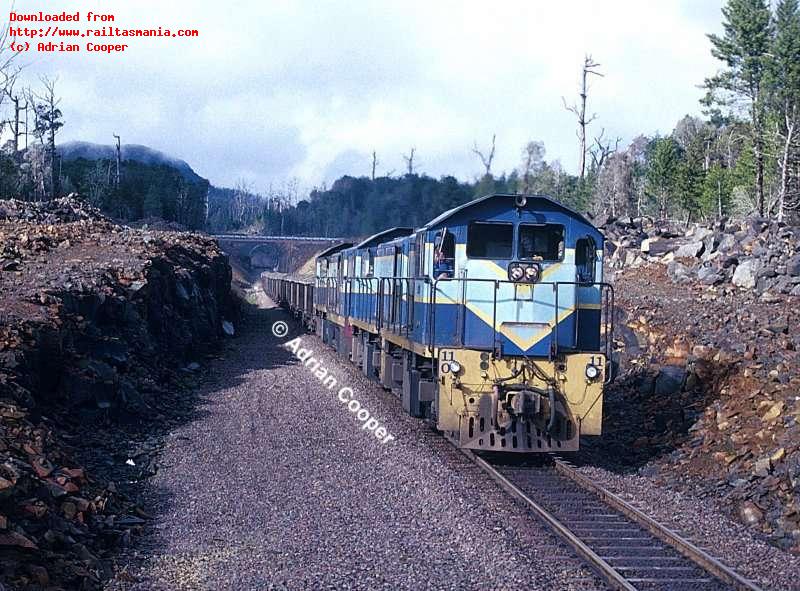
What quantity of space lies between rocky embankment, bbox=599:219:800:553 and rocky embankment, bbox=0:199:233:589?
264 inches

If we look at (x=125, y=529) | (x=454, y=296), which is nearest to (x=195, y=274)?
(x=454, y=296)

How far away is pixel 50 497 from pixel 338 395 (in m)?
9.34

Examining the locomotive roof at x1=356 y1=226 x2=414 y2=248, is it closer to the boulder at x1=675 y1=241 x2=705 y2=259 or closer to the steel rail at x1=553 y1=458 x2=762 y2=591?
the steel rail at x1=553 y1=458 x2=762 y2=591

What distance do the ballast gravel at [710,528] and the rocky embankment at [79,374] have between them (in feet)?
17.7

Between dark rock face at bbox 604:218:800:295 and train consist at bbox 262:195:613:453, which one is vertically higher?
dark rock face at bbox 604:218:800:295

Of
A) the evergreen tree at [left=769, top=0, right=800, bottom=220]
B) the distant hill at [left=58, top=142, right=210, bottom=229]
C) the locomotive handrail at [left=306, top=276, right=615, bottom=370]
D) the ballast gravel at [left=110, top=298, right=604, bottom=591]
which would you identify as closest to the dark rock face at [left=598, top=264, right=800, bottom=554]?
the locomotive handrail at [left=306, top=276, right=615, bottom=370]

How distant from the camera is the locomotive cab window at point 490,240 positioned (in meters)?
11.7

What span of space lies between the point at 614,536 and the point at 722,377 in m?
6.70

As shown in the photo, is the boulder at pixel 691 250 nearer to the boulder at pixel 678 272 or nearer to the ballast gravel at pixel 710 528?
the boulder at pixel 678 272

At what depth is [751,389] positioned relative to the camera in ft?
43.2

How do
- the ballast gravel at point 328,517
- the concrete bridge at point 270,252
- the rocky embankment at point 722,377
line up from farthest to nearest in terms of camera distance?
the concrete bridge at point 270,252 < the rocky embankment at point 722,377 < the ballast gravel at point 328,517

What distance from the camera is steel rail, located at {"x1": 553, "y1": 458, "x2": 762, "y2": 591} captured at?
23.2 ft

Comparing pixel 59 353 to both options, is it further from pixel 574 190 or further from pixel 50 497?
pixel 574 190

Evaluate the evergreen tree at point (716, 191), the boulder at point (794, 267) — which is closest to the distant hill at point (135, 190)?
the evergreen tree at point (716, 191)
